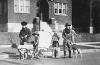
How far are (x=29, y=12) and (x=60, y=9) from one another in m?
4.32

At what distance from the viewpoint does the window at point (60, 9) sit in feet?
108

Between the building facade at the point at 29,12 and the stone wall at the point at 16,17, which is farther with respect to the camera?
the building facade at the point at 29,12

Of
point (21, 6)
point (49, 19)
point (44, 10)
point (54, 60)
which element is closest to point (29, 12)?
point (21, 6)

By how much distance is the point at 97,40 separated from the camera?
29500mm

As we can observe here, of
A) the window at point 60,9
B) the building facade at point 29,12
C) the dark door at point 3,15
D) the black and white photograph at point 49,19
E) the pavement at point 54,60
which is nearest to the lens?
the pavement at point 54,60

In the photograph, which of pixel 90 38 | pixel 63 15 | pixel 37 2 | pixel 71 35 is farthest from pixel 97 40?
pixel 71 35

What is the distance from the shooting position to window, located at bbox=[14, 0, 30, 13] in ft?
98.3

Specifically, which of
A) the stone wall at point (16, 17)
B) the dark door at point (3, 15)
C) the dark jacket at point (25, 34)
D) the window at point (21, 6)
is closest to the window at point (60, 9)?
the stone wall at point (16, 17)

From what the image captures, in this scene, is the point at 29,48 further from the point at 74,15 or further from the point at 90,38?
the point at 74,15

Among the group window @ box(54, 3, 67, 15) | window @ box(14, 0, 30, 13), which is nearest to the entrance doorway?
window @ box(54, 3, 67, 15)

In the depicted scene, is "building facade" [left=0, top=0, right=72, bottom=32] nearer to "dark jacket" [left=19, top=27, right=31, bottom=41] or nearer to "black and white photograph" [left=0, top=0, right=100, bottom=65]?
"black and white photograph" [left=0, top=0, right=100, bottom=65]

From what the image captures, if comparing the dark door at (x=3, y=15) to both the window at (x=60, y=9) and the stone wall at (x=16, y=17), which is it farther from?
the window at (x=60, y=9)

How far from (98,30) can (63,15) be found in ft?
24.4

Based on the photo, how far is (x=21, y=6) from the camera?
30.3m
